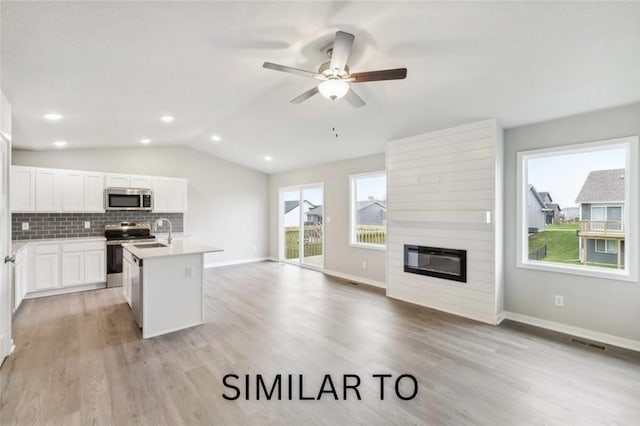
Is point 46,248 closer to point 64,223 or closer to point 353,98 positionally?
point 64,223

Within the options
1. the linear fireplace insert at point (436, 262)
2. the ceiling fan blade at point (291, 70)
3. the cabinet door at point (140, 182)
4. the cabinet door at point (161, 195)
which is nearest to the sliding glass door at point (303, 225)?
the linear fireplace insert at point (436, 262)

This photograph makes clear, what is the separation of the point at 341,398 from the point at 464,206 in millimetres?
2899

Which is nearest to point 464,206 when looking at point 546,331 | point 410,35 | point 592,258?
point 592,258

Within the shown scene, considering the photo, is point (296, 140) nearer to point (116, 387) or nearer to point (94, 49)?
point (94, 49)

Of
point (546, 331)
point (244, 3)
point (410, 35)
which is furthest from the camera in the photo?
point (546, 331)

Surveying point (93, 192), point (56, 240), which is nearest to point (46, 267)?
point (56, 240)

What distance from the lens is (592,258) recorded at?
3387 millimetres

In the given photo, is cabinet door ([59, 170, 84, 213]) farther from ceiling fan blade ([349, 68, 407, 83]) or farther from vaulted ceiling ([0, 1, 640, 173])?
ceiling fan blade ([349, 68, 407, 83])

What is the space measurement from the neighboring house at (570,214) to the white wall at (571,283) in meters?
0.52

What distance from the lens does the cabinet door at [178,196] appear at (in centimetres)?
636

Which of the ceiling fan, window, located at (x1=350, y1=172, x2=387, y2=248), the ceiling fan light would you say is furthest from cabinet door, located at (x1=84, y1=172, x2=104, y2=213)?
the ceiling fan light

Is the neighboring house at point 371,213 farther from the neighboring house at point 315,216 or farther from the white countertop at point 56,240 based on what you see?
the white countertop at point 56,240

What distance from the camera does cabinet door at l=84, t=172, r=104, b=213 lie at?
17.5ft

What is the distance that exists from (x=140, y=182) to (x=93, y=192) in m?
0.80
